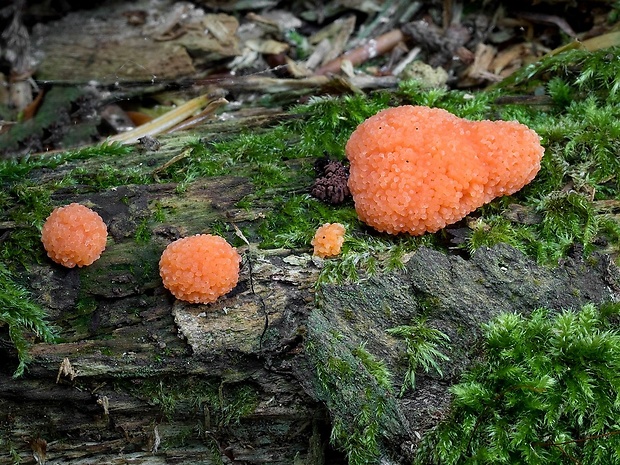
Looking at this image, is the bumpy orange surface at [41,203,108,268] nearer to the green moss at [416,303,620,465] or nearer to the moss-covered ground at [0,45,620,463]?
the moss-covered ground at [0,45,620,463]

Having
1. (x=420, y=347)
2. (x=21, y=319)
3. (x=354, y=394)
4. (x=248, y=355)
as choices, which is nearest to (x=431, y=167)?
(x=420, y=347)

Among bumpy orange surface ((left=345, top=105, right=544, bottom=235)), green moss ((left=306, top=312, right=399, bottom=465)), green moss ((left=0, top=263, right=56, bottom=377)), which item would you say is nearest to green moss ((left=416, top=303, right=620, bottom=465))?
green moss ((left=306, top=312, right=399, bottom=465))

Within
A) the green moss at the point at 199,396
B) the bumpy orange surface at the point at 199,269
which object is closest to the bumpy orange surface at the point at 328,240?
the bumpy orange surface at the point at 199,269

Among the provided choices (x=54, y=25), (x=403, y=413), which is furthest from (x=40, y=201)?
(x=54, y=25)

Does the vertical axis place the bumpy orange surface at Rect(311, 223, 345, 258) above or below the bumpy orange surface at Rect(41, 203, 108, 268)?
above

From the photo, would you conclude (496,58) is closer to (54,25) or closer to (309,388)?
(309,388)

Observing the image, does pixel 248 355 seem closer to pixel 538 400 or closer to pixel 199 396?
pixel 199 396
